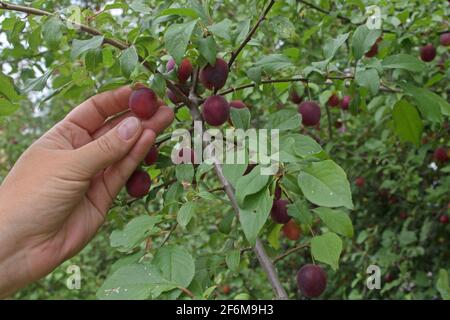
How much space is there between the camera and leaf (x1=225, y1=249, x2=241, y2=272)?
1.14m

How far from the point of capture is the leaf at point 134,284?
93 centimetres

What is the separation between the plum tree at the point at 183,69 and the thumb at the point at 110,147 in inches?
5.6

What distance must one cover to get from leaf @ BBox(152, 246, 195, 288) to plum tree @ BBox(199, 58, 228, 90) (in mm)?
358

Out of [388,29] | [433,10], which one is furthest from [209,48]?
[433,10]

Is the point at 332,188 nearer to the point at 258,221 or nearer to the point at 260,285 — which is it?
the point at 258,221

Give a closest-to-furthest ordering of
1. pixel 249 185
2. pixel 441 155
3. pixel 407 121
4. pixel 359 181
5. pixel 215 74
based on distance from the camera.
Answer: pixel 249 185 → pixel 215 74 → pixel 407 121 → pixel 441 155 → pixel 359 181

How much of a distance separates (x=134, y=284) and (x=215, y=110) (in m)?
0.40

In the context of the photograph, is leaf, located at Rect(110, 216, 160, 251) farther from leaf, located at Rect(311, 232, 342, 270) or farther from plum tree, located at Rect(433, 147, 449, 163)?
plum tree, located at Rect(433, 147, 449, 163)

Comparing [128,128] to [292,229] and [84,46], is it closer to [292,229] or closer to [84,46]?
[84,46]

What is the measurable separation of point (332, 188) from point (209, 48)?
374 millimetres

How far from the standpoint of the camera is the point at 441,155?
2.32m

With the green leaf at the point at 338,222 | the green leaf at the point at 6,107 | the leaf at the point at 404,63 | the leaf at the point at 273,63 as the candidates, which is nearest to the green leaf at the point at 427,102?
the leaf at the point at 404,63

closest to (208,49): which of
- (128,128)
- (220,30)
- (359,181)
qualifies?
(220,30)
